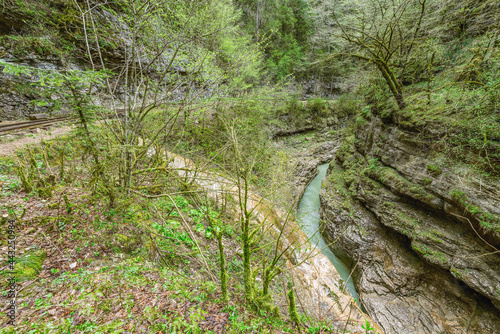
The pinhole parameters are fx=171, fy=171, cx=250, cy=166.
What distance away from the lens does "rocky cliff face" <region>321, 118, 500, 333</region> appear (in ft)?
15.5

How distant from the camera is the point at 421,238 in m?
5.92

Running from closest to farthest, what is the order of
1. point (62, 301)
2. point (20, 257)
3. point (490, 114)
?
point (62, 301) < point (20, 257) < point (490, 114)

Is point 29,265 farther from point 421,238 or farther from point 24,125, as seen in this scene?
point 421,238

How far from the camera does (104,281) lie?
7.84 feet

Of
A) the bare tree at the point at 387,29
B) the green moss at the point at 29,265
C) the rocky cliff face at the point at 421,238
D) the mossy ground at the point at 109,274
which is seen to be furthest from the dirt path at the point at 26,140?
the rocky cliff face at the point at 421,238

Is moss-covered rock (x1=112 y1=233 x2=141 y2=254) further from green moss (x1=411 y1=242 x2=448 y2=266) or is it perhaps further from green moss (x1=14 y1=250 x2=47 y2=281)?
green moss (x1=411 y1=242 x2=448 y2=266)

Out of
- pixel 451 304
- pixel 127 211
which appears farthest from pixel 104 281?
pixel 451 304

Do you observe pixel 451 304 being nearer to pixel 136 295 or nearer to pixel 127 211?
pixel 136 295

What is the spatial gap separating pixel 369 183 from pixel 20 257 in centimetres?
1080

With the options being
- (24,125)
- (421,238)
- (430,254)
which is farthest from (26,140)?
(430,254)

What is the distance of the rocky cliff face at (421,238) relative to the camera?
4.74m

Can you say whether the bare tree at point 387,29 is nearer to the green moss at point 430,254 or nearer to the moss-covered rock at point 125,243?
the green moss at point 430,254

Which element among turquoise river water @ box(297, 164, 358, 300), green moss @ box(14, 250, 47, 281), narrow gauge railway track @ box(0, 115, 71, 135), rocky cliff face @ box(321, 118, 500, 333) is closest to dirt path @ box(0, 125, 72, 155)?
narrow gauge railway track @ box(0, 115, 71, 135)

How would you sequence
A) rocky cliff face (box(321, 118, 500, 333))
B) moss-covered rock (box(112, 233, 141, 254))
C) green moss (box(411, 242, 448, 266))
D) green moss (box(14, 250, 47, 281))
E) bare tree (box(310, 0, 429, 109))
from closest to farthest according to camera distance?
green moss (box(14, 250, 47, 281)) → moss-covered rock (box(112, 233, 141, 254)) → rocky cliff face (box(321, 118, 500, 333)) → green moss (box(411, 242, 448, 266)) → bare tree (box(310, 0, 429, 109))
